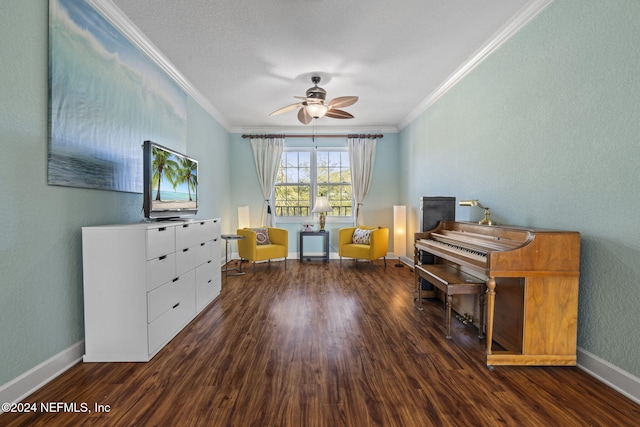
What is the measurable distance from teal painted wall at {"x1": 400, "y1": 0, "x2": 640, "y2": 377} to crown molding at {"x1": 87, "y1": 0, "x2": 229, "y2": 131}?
11.4 feet

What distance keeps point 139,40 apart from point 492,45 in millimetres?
3460

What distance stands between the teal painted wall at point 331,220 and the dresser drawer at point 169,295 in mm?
3356

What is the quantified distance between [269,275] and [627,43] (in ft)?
A: 14.7

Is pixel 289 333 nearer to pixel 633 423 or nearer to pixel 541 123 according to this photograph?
pixel 633 423

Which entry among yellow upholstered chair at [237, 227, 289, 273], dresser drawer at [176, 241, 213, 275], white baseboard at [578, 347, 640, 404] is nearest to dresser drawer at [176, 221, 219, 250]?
dresser drawer at [176, 241, 213, 275]

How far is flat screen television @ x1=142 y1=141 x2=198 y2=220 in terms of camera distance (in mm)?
2396

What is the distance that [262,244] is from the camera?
5309mm

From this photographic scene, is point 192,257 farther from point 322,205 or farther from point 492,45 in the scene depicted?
point 492,45

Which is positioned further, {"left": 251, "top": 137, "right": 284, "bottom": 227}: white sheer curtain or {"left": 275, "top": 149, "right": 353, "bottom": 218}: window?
{"left": 275, "top": 149, "right": 353, "bottom": 218}: window

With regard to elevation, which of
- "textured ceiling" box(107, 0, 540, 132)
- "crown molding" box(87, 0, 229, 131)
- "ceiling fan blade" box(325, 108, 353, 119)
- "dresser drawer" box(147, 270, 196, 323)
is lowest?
"dresser drawer" box(147, 270, 196, 323)

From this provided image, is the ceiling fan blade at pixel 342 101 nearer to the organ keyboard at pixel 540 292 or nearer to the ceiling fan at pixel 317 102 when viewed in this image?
the ceiling fan at pixel 317 102

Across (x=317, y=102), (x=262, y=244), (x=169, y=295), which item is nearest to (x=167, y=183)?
(x=169, y=295)

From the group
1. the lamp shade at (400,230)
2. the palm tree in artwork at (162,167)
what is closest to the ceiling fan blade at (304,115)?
the palm tree in artwork at (162,167)

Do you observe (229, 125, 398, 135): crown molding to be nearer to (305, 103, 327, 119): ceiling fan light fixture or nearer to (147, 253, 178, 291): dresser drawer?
(305, 103, 327, 119): ceiling fan light fixture
